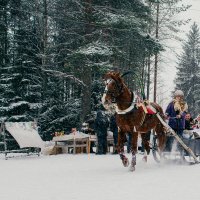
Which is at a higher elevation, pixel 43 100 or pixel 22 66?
pixel 22 66

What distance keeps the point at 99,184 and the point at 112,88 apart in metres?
2.99

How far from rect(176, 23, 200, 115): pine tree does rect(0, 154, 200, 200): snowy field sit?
165 feet

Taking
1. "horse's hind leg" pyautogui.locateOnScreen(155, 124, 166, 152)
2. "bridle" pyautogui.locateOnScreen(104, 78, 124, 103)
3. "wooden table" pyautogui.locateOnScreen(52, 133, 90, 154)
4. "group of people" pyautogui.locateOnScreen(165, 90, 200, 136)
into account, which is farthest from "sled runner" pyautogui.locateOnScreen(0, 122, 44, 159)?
"bridle" pyautogui.locateOnScreen(104, 78, 124, 103)

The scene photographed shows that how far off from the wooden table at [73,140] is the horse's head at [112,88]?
7284 millimetres

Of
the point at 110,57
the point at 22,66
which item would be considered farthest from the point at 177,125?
the point at 22,66

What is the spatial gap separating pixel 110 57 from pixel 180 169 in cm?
1290

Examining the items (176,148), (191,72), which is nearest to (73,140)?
(176,148)

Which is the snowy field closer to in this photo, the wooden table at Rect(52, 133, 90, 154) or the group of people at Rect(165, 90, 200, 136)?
the group of people at Rect(165, 90, 200, 136)

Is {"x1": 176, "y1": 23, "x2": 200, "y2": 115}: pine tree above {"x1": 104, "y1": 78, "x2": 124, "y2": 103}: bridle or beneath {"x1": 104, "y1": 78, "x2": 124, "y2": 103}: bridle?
above

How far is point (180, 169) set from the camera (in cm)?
1077

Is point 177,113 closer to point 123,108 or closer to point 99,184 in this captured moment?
point 123,108

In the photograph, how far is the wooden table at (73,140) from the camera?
17.7 meters

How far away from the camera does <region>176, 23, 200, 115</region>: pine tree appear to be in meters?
60.1

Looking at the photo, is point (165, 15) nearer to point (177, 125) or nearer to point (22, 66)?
point (22, 66)
